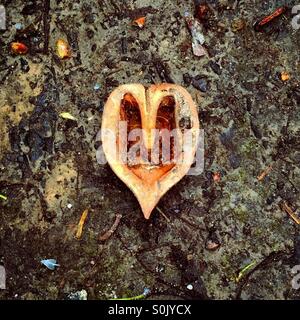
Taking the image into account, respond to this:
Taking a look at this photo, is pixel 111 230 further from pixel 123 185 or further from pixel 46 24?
pixel 46 24

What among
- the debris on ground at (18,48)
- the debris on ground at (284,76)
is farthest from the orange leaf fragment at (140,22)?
the debris on ground at (284,76)

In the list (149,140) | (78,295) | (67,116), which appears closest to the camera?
(149,140)

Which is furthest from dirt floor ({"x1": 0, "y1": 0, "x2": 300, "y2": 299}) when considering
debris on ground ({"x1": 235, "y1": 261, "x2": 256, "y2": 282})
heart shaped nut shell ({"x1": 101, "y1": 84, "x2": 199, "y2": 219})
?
heart shaped nut shell ({"x1": 101, "y1": 84, "x2": 199, "y2": 219})

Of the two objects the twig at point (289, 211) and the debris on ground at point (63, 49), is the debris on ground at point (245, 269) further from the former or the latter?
the debris on ground at point (63, 49)

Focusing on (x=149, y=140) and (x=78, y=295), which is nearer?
(x=149, y=140)

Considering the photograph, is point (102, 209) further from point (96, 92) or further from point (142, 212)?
point (96, 92)

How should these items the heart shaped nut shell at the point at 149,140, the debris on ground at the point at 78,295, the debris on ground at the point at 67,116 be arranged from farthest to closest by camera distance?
1. the debris on ground at the point at 67,116
2. the debris on ground at the point at 78,295
3. the heart shaped nut shell at the point at 149,140

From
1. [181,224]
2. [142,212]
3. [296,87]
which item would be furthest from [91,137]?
[296,87]

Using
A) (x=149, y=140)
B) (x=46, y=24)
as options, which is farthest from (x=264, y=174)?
(x=46, y=24)
